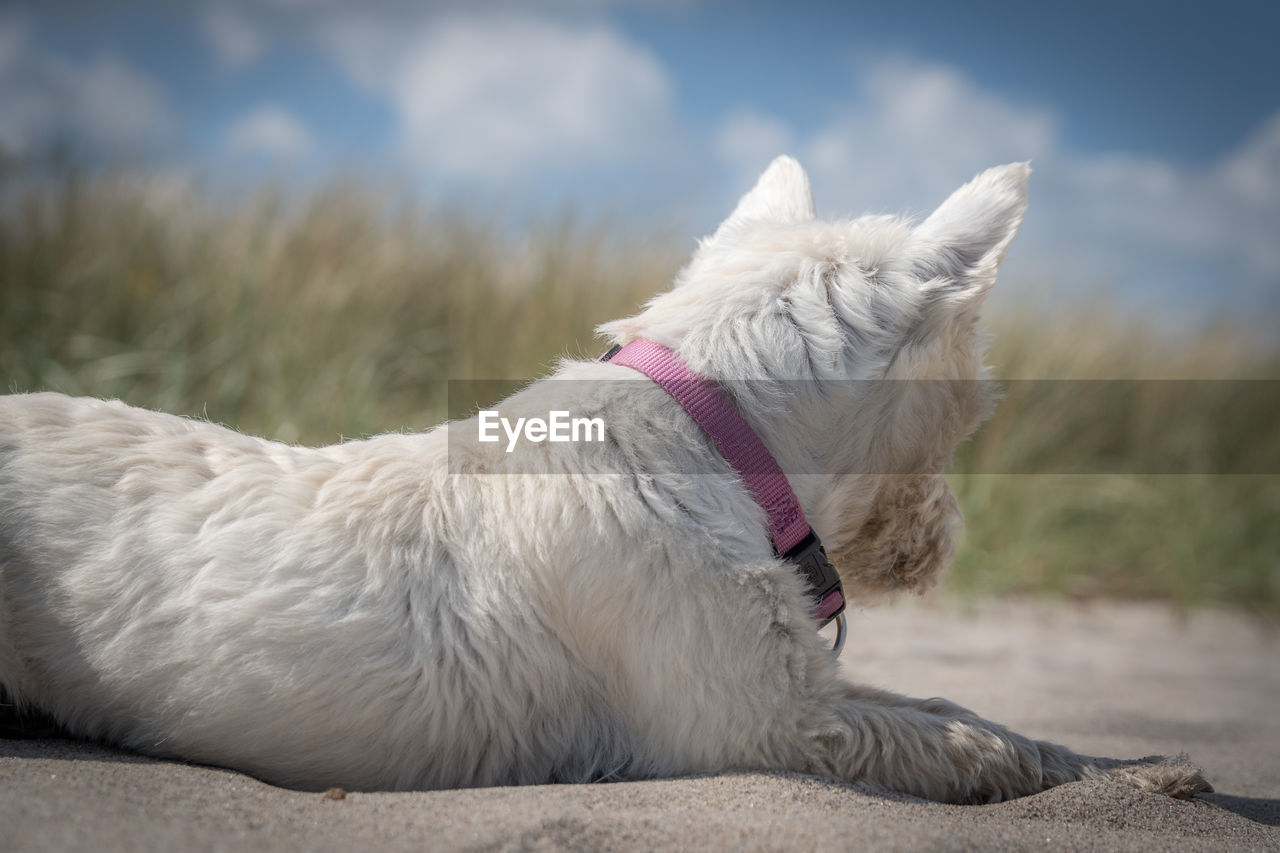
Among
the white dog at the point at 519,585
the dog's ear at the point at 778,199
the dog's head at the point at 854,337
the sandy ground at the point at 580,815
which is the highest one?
the dog's ear at the point at 778,199

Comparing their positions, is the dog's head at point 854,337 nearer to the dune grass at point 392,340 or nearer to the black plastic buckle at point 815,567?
the black plastic buckle at point 815,567

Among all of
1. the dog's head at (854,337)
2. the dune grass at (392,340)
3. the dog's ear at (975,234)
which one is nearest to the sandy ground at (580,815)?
the dog's head at (854,337)

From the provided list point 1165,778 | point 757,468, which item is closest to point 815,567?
point 757,468

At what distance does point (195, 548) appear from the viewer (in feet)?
7.41

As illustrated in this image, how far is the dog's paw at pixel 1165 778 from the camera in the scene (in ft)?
8.10

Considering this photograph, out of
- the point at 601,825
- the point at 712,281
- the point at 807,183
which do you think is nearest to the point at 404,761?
the point at 601,825

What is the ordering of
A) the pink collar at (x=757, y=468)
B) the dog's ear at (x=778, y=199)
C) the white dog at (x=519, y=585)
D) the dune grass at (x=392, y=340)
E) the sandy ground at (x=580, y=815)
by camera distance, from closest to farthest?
1. the sandy ground at (x=580, y=815)
2. the white dog at (x=519, y=585)
3. the pink collar at (x=757, y=468)
4. the dog's ear at (x=778, y=199)
5. the dune grass at (x=392, y=340)

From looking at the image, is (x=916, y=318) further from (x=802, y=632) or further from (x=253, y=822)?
(x=253, y=822)

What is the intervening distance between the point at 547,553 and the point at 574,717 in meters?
0.45

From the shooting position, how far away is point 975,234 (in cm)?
249

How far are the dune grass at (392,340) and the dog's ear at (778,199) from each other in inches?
125

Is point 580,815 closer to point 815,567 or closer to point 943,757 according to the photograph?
point 815,567

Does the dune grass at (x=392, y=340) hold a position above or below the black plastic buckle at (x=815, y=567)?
above

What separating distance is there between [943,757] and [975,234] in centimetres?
134
